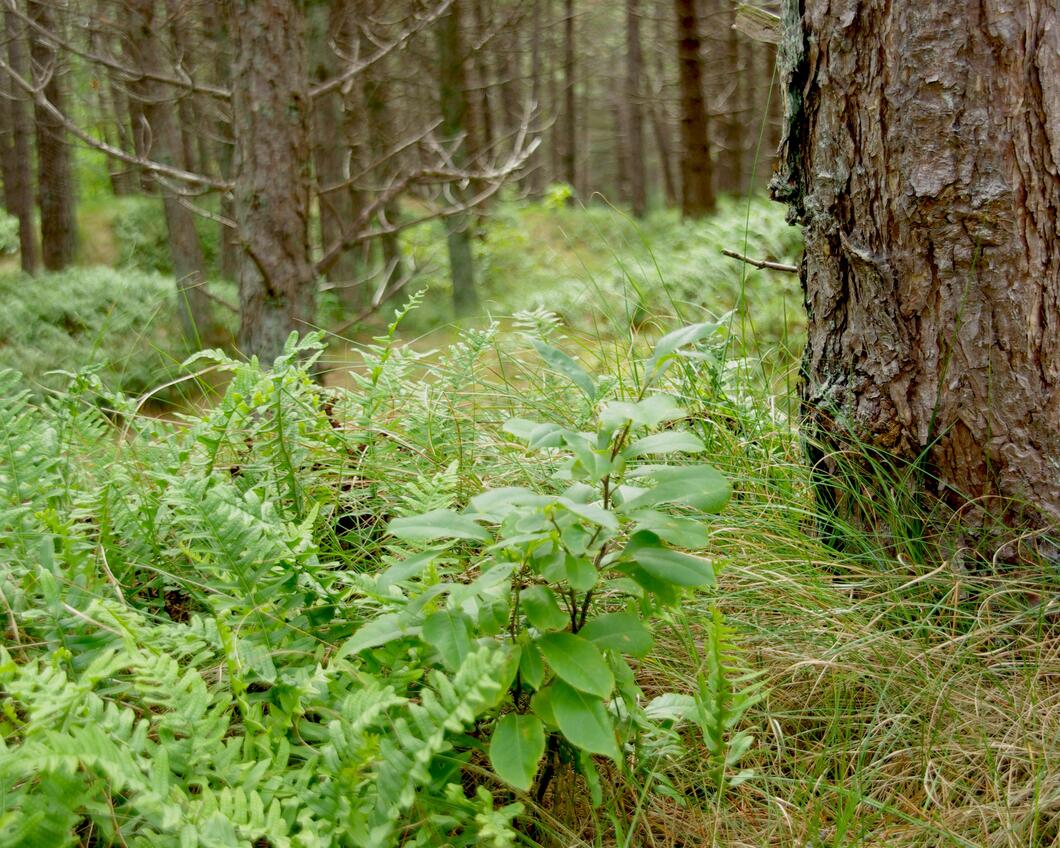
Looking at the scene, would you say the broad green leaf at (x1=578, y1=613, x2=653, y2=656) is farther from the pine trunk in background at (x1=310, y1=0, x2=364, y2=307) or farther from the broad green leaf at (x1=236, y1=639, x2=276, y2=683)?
the pine trunk in background at (x1=310, y1=0, x2=364, y2=307)

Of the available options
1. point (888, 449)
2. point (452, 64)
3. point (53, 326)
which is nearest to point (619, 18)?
point (452, 64)

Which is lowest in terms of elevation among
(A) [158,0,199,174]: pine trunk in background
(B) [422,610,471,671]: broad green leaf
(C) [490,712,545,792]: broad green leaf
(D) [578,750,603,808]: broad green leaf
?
(D) [578,750,603,808]: broad green leaf

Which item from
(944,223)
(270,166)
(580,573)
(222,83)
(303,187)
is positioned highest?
(222,83)

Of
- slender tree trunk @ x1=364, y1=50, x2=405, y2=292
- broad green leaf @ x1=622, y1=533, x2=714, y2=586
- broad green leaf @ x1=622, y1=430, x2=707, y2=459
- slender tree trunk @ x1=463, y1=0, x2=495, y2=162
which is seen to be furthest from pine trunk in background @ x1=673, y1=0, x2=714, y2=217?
broad green leaf @ x1=622, y1=533, x2=714, y2=586

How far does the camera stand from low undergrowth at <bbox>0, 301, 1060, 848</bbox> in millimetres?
1236

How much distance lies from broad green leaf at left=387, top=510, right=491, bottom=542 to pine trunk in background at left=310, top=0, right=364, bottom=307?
7.67m

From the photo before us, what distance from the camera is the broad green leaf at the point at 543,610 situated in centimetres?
128

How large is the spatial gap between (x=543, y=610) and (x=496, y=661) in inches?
5.7

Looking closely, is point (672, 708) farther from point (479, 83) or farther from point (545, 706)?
point (479, 83)

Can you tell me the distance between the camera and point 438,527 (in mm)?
1347

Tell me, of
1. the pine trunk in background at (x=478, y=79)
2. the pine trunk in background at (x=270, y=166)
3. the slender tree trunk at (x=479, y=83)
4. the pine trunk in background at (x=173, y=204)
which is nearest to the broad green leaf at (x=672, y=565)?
the pine trunk in background at (x=270, y=166)

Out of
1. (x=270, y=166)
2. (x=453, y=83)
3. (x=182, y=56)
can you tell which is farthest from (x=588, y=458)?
(x=453, y=83)

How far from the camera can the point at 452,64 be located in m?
11.1

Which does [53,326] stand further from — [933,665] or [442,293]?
[933,665]
